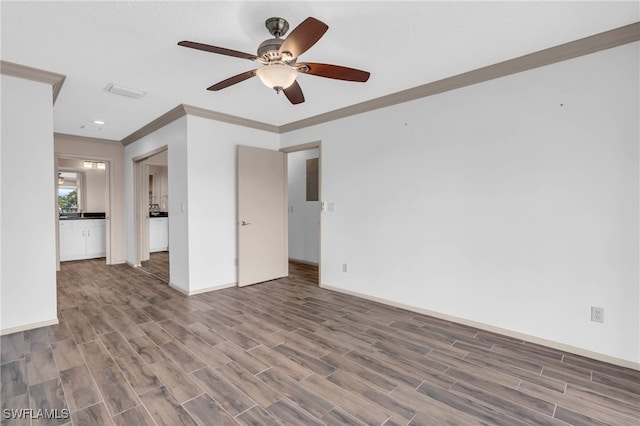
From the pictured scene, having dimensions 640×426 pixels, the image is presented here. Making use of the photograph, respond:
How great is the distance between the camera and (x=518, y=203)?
9.10ft

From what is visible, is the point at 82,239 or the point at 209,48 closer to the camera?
the point at 209,48

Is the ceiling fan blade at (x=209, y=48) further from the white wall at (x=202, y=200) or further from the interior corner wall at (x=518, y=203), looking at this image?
the white wall at (x=202, y=200)

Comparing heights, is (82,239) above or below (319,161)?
below

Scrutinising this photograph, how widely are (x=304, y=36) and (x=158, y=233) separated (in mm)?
7111

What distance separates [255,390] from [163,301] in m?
2.38

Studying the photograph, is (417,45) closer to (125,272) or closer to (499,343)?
(499,343)

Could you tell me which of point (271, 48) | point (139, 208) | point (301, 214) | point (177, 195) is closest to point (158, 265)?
point (139, 208)

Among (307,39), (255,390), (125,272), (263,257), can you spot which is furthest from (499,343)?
(125,272)

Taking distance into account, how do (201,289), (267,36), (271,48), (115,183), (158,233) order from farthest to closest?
1. (158,233)
2. (115,183)
3. (201,289)
4. (267,36)
5. (271,48)

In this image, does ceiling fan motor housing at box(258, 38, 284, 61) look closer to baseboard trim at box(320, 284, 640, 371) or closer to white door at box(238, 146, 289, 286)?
white door at box(238, 146, 289, 286)

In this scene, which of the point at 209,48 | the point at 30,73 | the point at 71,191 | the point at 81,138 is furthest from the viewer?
the point at 71,191

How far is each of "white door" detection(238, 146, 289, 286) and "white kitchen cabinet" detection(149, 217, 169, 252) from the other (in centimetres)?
382

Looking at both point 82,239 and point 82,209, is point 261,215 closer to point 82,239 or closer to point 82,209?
point 82,239
